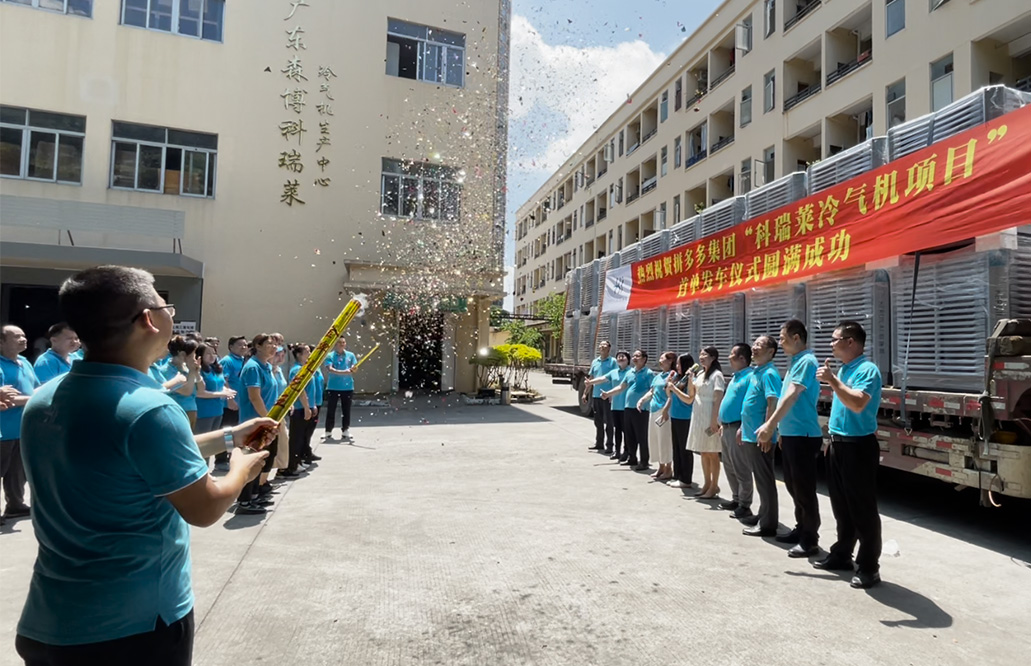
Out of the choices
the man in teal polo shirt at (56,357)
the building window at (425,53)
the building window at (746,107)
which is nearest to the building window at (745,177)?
the building window at (746,107)

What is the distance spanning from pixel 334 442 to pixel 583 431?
4.93 metres

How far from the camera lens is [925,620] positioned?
369cm

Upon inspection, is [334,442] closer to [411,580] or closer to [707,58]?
[411,580]

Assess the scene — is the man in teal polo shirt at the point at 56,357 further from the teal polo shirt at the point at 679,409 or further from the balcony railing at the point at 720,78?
the balcony railing at the point at 720,78

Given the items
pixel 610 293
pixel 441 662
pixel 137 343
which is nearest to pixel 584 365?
pixel 610 293

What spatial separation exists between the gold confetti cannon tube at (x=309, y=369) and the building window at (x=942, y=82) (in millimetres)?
17101

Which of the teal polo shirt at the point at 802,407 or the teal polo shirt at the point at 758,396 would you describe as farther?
the teal polo shirt at the point at 758,396

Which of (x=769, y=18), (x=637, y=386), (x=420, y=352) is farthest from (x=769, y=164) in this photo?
(x=637, y=386)

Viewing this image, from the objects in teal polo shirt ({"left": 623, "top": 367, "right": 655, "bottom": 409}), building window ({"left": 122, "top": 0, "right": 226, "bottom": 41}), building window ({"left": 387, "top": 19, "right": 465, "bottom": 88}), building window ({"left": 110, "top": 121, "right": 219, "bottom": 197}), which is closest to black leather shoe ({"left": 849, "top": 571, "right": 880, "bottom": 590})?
teal polo shirt ({"left": 623, "top": 367, "right": 655, "bottom": 409})

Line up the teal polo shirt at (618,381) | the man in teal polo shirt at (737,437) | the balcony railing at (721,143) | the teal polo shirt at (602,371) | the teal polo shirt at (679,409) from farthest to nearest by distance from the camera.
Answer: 1. the balcony railing at (721,143)
2. the teal polo shirt at (602,371)
3. the teal polo shirt at (618,381)
4. the teal polo shirt at (679,409)
5. the man in teal polo shirt at (737,437)

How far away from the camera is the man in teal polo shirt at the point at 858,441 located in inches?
163

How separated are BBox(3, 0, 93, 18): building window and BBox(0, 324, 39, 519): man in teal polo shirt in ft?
46.8

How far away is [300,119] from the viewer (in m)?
16.4

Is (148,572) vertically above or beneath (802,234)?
beneath
